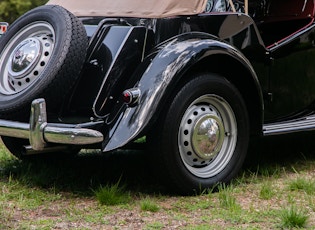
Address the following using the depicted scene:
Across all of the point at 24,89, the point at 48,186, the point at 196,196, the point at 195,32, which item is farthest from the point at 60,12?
the point at 196,196

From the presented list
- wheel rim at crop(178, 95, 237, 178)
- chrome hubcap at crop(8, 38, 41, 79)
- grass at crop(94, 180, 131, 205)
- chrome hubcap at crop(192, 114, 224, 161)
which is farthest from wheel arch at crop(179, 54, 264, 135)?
chrome hubcap at crop(8, 38, 41, 79)

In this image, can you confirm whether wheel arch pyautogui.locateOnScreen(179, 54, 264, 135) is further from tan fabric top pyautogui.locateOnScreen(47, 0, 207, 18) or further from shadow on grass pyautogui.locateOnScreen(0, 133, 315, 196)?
shadow on grass pyautogui.locateOnScreen(0, 133, 315, 196)

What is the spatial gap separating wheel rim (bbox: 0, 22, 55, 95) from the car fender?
0.67 m

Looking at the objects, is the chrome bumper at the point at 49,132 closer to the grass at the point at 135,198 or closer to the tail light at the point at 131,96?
the tail light at the point at 131,96

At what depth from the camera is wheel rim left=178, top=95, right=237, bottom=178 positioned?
4.52m

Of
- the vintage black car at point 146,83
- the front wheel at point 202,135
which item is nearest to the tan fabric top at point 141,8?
the vintage black car at point 146,83

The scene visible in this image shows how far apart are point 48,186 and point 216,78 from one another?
149 cm

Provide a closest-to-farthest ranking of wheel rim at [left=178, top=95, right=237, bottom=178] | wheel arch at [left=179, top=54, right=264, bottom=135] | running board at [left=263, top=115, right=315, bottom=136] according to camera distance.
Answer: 1. wheel rim at [left=178, top=95, right=237, bottom=178]
2. wheel arch at [left=179, top=54, right=264, bottom=135]
3. running board at [left=263, top=115, right=315, bottom=136]

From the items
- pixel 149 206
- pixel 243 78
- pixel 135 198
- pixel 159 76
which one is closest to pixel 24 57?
pixel 159 76

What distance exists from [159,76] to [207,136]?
629 mm

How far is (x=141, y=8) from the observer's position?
16.0 feet

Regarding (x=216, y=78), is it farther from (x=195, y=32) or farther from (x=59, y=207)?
(x=59, y=207)

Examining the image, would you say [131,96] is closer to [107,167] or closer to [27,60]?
[27,60]

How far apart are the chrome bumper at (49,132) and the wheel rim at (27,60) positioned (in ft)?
0.95
